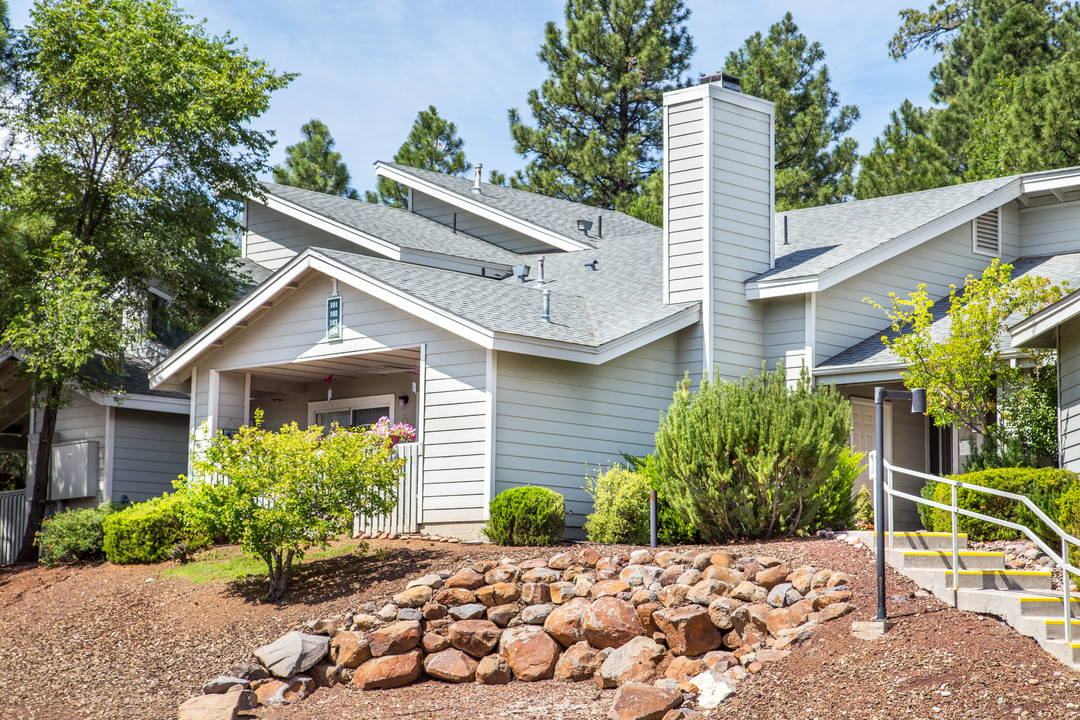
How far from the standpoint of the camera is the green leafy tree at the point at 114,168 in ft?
57.5

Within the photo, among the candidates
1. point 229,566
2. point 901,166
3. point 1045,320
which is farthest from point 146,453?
point 901,166

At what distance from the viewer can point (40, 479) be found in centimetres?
1831

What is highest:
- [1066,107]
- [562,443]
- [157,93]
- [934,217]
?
[1066,107]

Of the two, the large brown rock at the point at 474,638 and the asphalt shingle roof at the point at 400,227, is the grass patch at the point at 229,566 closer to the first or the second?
the large brown rock at the point at 474,638

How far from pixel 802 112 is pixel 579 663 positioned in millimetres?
26151

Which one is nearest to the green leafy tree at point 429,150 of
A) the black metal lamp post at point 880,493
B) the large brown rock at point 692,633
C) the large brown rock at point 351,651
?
the large brown rock at point 351,651

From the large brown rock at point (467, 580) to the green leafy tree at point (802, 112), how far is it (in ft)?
72.9

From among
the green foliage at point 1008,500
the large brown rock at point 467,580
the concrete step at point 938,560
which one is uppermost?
the green foliage at point 1008,500

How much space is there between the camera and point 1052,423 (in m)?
13.9

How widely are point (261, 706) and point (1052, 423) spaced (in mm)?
9715

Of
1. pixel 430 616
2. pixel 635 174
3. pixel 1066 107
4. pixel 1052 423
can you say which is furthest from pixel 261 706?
pixel 635 174

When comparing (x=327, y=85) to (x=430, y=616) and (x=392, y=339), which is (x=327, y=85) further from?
(x=430, y=616)

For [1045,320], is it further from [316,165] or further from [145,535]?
[316,165]

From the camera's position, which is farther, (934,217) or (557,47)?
(557,47)
